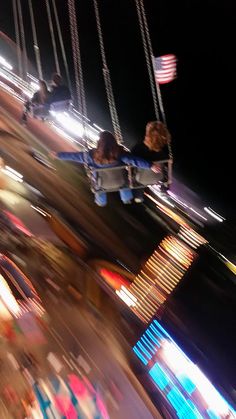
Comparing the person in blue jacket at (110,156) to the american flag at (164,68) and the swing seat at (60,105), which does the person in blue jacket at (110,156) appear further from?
the american flag at (164,68)

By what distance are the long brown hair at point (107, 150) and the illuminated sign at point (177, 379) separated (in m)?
1.98

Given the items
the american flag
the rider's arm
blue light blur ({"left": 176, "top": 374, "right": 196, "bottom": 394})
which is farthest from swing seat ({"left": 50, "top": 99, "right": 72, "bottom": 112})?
blue light blur ({"left": 176, "top": 374, "right": 196, "bottom": 394})

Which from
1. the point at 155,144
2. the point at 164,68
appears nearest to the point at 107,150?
the point at 155,144

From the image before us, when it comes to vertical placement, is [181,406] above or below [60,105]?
below

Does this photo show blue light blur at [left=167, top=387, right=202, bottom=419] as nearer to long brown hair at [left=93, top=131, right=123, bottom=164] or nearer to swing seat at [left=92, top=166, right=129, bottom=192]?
swing seat at [left=92, top=166, right=129, bottom=192]

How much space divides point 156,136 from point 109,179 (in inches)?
22.9

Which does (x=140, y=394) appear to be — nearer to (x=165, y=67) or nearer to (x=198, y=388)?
(x=198, y=388)

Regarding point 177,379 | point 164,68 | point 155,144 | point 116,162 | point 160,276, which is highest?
point 164,68

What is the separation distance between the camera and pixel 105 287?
616cm

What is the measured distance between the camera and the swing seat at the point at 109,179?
4766 mm

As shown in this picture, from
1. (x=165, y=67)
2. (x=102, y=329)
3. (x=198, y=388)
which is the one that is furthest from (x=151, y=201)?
(x=198, y=388)

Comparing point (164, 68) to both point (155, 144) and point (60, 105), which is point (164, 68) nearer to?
point (60, 105)

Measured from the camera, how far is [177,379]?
16.6ft

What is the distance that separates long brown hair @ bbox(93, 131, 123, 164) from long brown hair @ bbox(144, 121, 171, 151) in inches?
11.0
